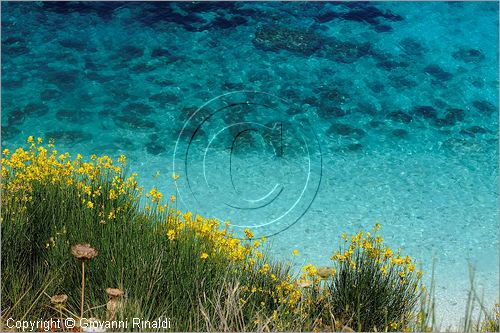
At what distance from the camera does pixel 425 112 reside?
9961mm

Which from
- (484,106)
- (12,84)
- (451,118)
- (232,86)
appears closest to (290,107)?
(232,86)

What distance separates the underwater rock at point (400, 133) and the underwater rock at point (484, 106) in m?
1.51

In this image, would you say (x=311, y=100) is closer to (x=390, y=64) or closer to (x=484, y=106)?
(x=390, y=64)

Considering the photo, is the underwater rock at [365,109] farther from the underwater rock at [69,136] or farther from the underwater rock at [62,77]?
the underwater rock at [62,77]

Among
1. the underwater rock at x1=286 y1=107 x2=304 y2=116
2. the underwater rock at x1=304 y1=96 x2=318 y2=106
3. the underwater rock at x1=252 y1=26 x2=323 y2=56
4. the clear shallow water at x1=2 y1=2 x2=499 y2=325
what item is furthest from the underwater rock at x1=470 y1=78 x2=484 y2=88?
the underwater rock at x1=286 y1=107 x2=304 y2=116

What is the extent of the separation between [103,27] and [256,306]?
7.41 meters

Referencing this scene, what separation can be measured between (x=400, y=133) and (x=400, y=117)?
41cm

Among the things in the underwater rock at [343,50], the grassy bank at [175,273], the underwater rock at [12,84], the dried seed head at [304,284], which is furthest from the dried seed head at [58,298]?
the underwater rock at [343,50]

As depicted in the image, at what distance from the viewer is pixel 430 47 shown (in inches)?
426

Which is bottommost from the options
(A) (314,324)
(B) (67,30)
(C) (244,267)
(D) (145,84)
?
(A) (314,324)

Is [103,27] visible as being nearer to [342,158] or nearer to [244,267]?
[342,158]

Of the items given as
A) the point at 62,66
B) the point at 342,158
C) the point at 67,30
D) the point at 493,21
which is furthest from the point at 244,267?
the point at 493,21

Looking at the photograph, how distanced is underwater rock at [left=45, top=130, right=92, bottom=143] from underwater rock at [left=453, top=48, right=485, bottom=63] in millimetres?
6110

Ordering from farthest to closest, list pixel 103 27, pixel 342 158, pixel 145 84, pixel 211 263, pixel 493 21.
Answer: pixel 493 21 → pixel 103 27 → pixel 145 84 → pixel 342 158 → pixel 211 263
